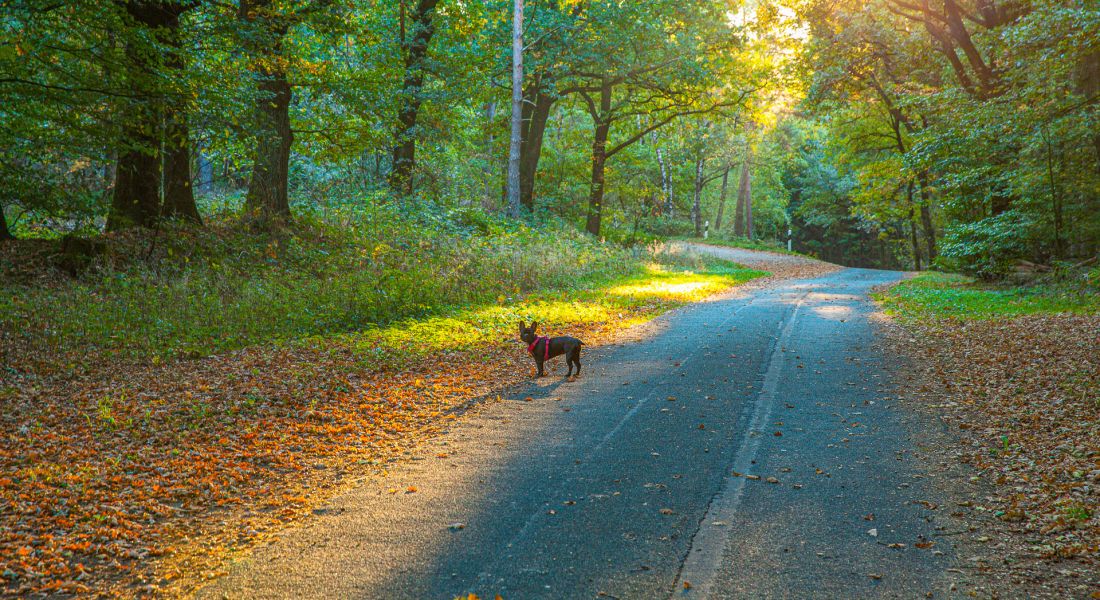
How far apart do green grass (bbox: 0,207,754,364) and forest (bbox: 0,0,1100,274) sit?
1.13 meters

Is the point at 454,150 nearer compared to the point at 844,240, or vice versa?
the point at 454,150

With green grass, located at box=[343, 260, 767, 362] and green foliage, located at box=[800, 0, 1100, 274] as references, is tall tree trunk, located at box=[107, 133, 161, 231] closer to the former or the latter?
green grass, located at box=[343, 260, 767, 362]

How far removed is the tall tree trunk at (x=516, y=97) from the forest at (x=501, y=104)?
0.48 feet

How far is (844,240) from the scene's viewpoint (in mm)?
55469

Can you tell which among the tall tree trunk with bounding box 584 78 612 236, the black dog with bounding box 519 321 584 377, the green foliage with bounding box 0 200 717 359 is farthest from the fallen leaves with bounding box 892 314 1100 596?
the tall tree trunk with bounding box 584 78 612 236

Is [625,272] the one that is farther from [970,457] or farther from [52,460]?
[52,460]

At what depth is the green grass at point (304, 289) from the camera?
1011 centimetres

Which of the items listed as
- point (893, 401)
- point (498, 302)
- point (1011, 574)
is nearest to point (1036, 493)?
point (1011, 574)

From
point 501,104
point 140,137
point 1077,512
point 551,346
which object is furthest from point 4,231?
point 501,104

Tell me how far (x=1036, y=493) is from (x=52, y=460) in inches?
330

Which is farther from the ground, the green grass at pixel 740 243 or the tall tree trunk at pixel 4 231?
the green grass at pixel 740 243

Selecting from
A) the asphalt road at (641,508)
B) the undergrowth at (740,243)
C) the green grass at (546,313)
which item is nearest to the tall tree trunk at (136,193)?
the green grass at (546,313)

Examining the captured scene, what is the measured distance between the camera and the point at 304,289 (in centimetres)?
1270

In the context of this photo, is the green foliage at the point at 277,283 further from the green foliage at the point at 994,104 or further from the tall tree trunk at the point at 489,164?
the green foliage at the point at 994,104
